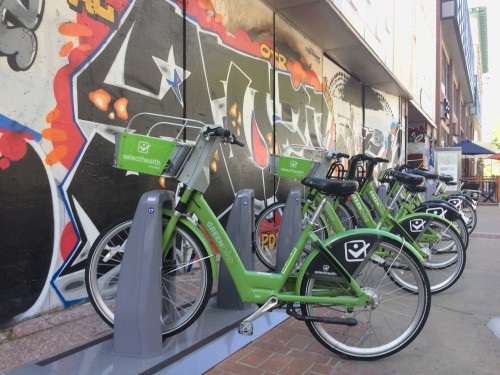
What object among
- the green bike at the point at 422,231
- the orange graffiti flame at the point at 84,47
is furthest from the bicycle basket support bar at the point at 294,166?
the orange graffiti flame at the point at 84,47

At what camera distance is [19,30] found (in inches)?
122

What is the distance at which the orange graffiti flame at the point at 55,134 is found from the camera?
327 centimetres

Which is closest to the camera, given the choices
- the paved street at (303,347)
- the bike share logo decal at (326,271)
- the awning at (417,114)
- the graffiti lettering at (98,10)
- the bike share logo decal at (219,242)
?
the paved street at (303,347)

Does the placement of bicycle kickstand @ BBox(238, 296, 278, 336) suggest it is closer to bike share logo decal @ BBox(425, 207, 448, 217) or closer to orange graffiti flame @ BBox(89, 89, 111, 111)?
orange graffiti flame @ BBox(89, 89, 111, 111)

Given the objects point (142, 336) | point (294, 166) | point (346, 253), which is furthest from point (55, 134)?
point (294, 166)

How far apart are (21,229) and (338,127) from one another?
769 cm

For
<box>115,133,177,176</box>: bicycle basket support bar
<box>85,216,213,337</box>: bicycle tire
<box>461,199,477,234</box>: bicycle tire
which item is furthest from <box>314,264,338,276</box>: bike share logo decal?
<box>461,199,477,234</box>: bicycle tire

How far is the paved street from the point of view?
2604mm

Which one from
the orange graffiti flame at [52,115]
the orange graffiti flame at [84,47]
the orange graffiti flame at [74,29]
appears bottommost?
the orange graffiti flame at [52,115]

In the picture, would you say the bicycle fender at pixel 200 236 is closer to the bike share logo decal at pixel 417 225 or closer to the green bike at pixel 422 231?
the green bike at pixel 422 231

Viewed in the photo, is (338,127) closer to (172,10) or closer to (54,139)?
(172,10)

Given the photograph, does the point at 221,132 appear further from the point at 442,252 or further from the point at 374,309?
the point at 442,252

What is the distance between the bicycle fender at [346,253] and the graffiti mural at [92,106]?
83.2 inches

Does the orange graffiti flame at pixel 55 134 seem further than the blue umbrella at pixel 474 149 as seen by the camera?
No
